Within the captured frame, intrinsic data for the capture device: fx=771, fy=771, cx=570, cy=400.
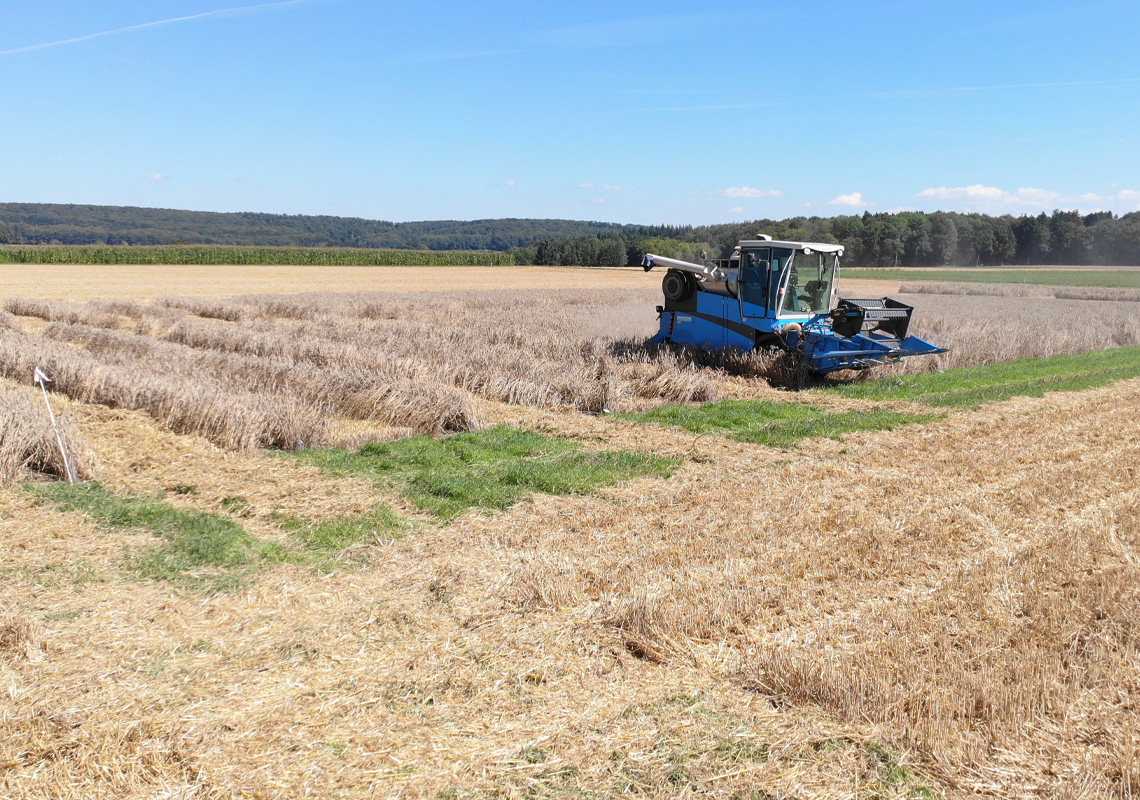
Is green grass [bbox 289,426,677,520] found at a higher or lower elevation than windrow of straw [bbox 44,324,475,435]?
lower

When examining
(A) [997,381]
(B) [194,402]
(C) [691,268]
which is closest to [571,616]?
(B) [194,402]

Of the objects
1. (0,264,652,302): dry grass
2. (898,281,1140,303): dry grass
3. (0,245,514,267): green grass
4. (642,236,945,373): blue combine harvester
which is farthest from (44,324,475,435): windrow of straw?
(0,245,514,267): green grass

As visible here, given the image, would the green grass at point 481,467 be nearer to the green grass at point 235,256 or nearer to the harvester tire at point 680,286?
the harvester tire at point 680,286

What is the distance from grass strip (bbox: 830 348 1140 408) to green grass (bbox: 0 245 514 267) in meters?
68.2

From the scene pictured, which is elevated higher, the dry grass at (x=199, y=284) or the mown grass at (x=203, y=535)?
the dry grass at (x=199, y=284)

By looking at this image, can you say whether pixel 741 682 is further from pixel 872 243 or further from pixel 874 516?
pixel 872 243

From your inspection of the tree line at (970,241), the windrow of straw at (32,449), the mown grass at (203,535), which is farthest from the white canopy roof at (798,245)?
the tree line at (970,241)

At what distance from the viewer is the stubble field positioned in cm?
332

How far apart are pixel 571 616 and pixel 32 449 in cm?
Result: 572

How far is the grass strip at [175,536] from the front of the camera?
5.23 m

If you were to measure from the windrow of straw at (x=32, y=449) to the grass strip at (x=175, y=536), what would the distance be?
12.4 inches

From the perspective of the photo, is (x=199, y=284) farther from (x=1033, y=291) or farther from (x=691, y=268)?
(x=1033, y=291)

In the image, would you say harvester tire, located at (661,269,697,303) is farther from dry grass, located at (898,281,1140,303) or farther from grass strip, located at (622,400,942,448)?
dry grass, located at (898,281,1140,303)

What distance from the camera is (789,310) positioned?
14375mm
